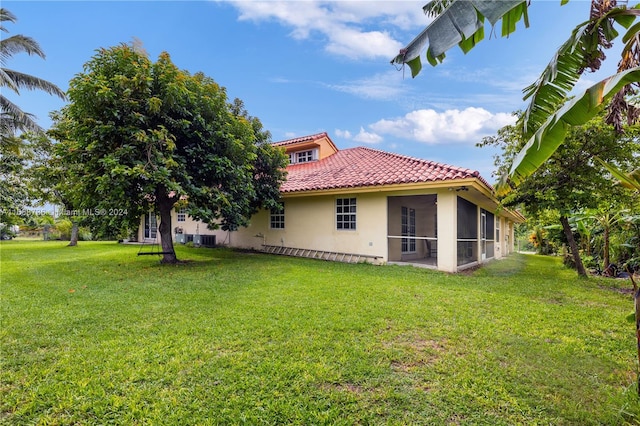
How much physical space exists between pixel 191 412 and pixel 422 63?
393 centimetres

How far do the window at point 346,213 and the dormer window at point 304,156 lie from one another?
5574mm

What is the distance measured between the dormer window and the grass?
11436 mm

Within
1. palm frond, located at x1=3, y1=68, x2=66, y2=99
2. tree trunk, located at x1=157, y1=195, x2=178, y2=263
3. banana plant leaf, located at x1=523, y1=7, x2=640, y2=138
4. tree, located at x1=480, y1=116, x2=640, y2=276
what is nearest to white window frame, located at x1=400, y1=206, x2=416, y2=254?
tree, located at x1=480, y1=116, x2=640, y2=276

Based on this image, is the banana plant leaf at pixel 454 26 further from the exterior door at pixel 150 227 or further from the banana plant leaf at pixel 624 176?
the exterior door at pixel 150 227

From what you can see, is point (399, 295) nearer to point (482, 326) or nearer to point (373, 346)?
point (482, 326)

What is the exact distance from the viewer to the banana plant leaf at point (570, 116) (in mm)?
2256

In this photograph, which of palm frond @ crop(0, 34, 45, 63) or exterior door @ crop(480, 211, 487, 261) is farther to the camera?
palm frond @ crop(0, 34, 45, 63)

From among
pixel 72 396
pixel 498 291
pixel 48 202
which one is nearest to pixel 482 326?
pixel 498 291

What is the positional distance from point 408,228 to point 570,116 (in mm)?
11978

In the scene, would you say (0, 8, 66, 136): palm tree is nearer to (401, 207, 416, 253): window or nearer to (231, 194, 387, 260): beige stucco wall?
(231, 194, 387, 260): beige stucco wall

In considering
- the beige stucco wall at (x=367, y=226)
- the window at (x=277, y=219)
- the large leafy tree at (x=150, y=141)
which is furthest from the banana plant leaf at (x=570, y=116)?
the window at (x=277, y=219)

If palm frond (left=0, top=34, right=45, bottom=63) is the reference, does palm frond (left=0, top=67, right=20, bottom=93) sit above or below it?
below

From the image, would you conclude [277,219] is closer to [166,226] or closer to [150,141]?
[166,226]

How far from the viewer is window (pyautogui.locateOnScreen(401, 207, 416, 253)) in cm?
1353
